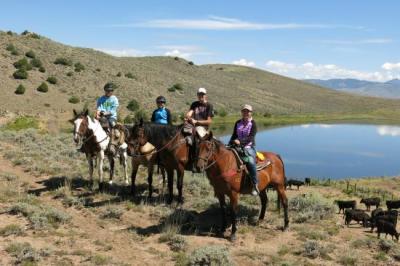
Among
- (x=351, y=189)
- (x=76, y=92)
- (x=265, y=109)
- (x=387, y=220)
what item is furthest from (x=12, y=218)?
(x=265, y=109)

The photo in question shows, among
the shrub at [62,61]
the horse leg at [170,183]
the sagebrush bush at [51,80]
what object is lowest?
the horse leg at [170,183]

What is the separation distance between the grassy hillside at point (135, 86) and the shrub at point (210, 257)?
52.2 meters

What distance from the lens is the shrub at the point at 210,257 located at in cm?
938

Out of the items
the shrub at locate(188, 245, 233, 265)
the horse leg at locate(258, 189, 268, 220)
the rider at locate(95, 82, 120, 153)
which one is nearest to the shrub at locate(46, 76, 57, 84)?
the rider at locate(95, 82, 120, 153)

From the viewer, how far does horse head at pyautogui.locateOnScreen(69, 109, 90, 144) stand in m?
14.1

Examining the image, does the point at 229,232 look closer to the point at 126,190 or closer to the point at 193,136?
the point at 193,136

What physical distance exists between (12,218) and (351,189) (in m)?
22.0

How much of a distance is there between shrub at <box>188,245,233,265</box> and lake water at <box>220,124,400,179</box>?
29.1 meters

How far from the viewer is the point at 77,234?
437 inches

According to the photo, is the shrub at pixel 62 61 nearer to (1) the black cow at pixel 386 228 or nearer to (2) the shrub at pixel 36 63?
(2) the shrub at pixel 36 63

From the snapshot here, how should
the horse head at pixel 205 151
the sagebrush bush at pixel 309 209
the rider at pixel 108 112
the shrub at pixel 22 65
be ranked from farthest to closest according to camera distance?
the shrub at pixel 22 65
the rider at pixel 108 112
the sagebrush bush at pixel 309 209
the horse head at pixel 205 151

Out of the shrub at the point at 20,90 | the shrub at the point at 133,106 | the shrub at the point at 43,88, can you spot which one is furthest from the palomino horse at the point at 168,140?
the shrub at the point at 43,88

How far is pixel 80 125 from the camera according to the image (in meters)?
14.2

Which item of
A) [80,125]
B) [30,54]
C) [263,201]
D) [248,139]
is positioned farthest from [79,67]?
[248,139]
